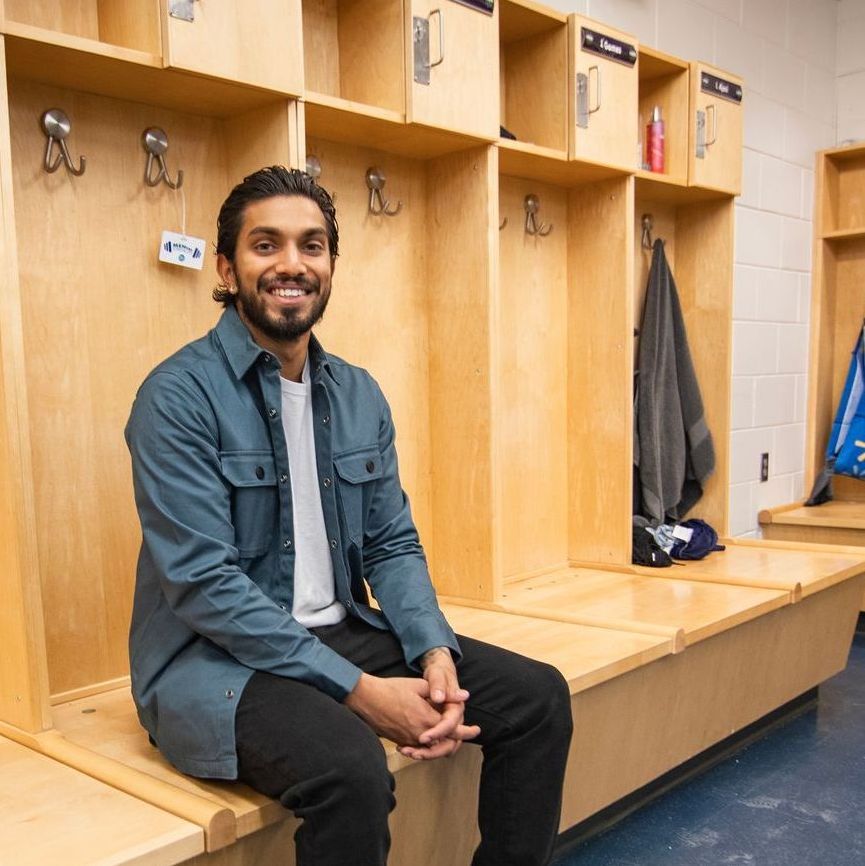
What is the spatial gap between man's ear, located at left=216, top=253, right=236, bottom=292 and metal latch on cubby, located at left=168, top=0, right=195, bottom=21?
18.1 inches

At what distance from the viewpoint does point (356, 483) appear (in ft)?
6.01

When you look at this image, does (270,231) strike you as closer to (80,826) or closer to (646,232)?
(80,826)

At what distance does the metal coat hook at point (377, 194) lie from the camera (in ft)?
8.35

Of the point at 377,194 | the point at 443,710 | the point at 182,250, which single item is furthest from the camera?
the point at 377,194

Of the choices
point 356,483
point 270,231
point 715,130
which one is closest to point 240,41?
point 270,231

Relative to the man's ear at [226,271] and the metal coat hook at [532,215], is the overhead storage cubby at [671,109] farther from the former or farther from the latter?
the man's ear at [226,271]

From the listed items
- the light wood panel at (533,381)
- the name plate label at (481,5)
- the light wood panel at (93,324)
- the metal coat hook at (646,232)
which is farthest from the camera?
the metal coat hook at (646,232)

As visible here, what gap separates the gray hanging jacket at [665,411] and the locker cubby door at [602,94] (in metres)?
0.59

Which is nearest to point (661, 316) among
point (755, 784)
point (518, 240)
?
point (518, 240)

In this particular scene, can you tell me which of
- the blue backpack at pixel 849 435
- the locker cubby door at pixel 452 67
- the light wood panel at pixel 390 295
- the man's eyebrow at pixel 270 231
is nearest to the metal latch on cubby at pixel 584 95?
the locker cubby door at pixel 452 67

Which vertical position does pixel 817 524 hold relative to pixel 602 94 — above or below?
below

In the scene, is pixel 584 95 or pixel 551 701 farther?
pixel 584 95

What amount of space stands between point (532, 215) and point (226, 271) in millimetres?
1482

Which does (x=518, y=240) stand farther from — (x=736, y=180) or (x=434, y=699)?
(x=434, y=699)
